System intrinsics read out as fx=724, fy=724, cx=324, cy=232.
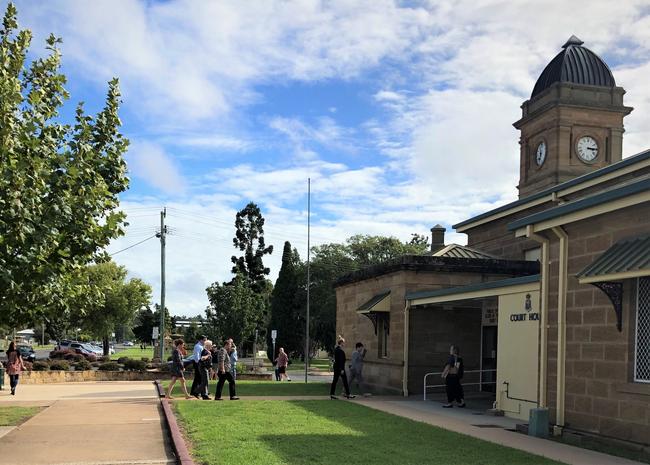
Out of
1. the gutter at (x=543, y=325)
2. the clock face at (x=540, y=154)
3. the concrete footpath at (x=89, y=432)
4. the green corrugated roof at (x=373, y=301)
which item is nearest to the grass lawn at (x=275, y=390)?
the concrete footpath at (x=89, y=432)

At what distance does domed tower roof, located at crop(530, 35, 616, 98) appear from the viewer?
121 ft

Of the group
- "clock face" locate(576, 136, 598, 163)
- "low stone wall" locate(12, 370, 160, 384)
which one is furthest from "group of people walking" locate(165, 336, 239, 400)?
"clock face" locate(576, 136, 598, 163)

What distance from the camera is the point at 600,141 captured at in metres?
37.0

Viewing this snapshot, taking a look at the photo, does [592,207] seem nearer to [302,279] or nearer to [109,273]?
[109,273]

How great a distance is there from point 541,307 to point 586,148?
2612 centimetres

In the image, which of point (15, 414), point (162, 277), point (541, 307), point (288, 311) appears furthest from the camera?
point (288, 311)

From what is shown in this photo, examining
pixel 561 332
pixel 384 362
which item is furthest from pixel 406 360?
pixel 561 332

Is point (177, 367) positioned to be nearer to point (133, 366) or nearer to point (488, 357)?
point (488, 357)

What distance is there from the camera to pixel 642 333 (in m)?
10.4

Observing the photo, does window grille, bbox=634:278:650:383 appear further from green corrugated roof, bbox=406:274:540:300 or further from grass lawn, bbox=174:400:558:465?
green corrugated roof, bbox=406:274:540:300

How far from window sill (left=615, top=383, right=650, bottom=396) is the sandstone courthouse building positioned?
2 cm

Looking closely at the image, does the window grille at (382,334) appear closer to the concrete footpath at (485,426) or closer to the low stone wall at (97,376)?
the concrete footpath at (485,426)

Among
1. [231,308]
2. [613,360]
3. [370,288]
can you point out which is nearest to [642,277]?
[613,360]

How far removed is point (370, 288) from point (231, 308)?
2351cm
